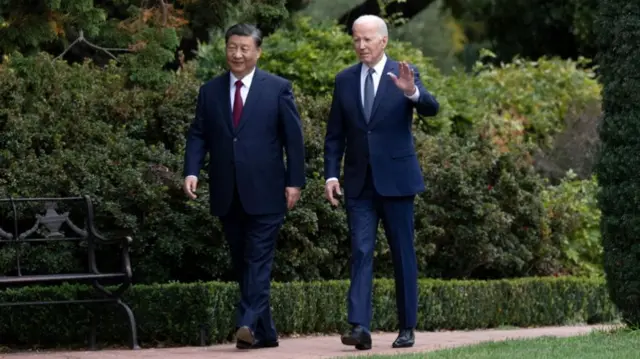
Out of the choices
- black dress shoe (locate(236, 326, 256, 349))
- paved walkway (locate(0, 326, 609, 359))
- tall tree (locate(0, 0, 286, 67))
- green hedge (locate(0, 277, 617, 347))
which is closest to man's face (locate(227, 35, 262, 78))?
tall tree (locate(0, 0, 286, 67))

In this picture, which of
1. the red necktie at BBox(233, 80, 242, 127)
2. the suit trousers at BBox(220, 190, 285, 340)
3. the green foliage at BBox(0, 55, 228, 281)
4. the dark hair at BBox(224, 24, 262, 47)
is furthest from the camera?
the green foliage at BBox(0, 55, 228, 281)

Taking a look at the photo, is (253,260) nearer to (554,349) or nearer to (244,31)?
(244,31)

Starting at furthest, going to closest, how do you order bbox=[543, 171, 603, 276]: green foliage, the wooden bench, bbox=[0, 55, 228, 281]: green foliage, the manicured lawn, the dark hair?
bbox=[543, 171, 603, 276]: green foliage
bbox=[0, 55, 228, 281]: green foliage
the wooden bench
the dark hair
the manicured lawn

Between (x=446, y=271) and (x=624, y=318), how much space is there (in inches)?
149

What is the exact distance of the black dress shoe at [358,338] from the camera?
8328 mm

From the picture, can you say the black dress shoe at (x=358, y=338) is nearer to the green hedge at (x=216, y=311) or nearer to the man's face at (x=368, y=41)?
the green hedge at (x=216, y=311)

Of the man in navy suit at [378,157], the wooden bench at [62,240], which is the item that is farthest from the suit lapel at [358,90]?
the wooden bench at [62,240]

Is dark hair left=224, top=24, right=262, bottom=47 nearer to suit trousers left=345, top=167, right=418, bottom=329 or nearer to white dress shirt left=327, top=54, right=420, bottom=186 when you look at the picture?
white dress shirt left=327, top=54, right=420, bottom=186

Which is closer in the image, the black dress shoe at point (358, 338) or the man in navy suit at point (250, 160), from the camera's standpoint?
the black dress shoe at point (358, 338)

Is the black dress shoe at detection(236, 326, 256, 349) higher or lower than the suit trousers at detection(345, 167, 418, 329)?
lower

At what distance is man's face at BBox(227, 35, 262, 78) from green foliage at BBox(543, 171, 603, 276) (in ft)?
17.5

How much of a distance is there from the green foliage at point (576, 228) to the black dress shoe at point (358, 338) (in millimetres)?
5191

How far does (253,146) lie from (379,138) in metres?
0.77

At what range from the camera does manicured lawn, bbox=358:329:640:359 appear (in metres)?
7.34
